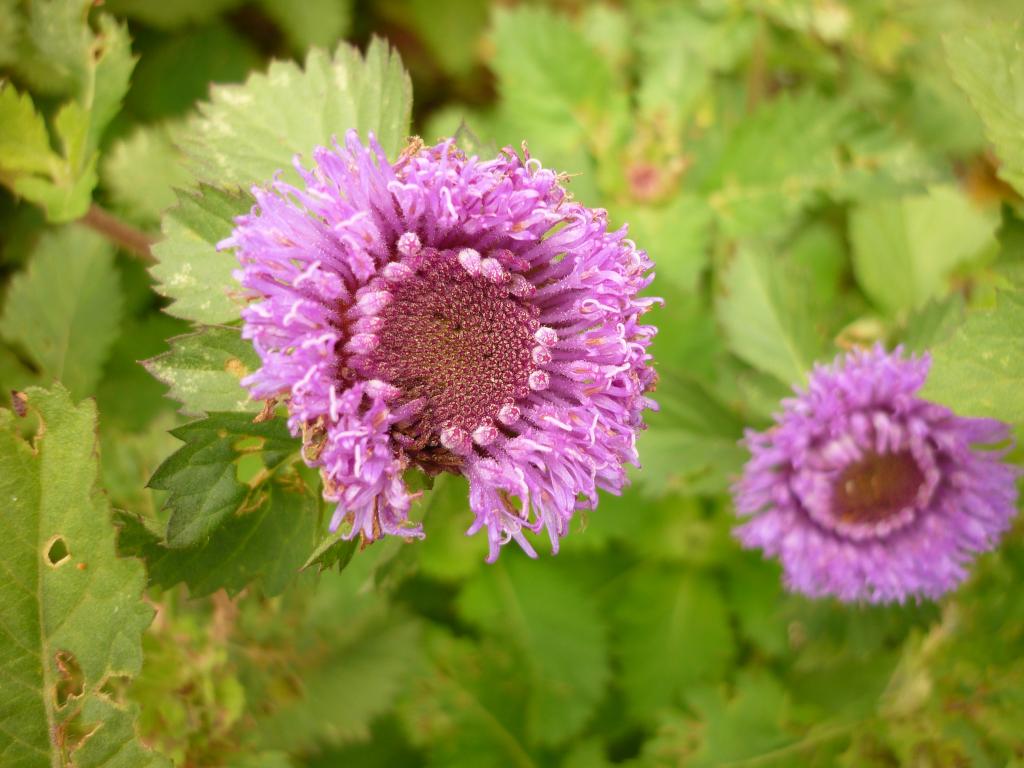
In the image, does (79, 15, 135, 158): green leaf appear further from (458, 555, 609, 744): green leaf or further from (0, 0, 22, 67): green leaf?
(458, 555, 609, 744): green leaf

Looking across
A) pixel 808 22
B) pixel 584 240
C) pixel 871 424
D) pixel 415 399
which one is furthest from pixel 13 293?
pixel 808 22

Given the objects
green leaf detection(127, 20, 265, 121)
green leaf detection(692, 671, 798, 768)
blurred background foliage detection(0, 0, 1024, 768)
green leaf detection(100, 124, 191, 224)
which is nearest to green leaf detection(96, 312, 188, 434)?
blurred background foliage detection(0, 0, 1024, 768)

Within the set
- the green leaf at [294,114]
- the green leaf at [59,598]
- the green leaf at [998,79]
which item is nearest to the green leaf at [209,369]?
the green leaf at [59,598]

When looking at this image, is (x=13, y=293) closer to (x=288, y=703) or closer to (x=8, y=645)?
(x=8, y=645)

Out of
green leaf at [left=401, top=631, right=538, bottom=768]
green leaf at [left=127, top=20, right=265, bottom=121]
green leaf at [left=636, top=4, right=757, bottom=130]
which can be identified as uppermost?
green leaf at [left=636, top=4, right=757, bottom=130]

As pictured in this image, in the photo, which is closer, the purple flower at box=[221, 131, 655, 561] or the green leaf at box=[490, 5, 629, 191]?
the purple flower at box=[221, 131, 655, 561]

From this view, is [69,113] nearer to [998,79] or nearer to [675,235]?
[675,235]
